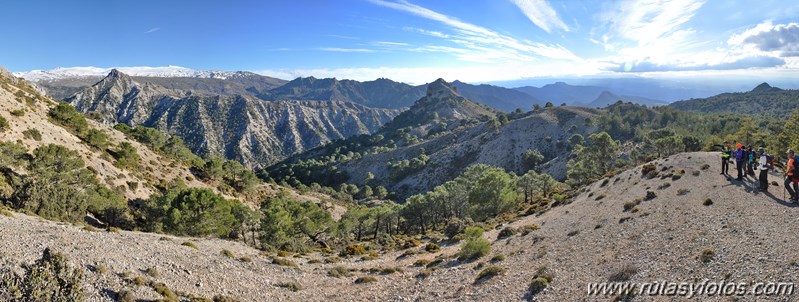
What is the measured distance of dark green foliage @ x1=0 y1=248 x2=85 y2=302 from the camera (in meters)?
12.1

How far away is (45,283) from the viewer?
12406 mm

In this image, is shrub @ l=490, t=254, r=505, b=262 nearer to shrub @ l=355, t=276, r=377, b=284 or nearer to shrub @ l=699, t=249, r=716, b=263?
shrub @ l=355, t=276, r=377, b=284

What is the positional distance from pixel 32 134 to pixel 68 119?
18.4 meters

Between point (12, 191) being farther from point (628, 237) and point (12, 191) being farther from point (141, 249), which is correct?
point (628, 237)

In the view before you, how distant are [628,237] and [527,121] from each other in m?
145

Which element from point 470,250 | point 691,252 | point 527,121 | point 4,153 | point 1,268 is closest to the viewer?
point 1,268

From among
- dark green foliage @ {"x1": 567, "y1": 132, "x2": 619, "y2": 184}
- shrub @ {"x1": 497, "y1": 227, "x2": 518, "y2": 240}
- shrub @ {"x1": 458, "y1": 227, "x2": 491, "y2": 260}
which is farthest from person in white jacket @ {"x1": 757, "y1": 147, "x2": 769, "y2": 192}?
dark green foliage @ {"x1": 567, "y1": 132, "x2": 619, "y2": 184}

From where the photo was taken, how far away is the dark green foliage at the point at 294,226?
141 feet

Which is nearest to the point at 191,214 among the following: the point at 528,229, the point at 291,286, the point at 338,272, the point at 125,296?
the point at 338,272

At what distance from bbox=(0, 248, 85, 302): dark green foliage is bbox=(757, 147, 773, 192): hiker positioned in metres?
34.0

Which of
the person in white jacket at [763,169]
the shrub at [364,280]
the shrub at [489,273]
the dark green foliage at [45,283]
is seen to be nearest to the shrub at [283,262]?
the shrub at [364,280]

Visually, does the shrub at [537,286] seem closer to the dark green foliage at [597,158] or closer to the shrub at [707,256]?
the shrub at [707,256]

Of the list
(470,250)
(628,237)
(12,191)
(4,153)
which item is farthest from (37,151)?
(628,237)

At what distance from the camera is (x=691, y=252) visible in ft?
56.8
